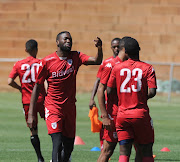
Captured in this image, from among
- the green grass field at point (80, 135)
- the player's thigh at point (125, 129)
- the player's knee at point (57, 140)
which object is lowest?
the green grass field at point (80, 135)

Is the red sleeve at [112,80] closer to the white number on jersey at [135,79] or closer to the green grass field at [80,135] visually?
the white number on jersey at [135,79]

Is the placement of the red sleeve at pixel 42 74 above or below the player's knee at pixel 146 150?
above

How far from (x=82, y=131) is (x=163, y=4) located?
21476 millimetres

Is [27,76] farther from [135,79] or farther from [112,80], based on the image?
[135,79]

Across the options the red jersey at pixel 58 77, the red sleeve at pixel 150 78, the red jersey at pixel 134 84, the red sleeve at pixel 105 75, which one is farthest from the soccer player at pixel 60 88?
the red sleeve at pixel 150 78

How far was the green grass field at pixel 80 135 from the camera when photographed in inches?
443

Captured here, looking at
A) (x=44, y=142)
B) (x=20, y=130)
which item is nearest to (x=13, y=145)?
(x=44, y=142)

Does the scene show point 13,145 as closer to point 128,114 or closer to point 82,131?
point 82,131

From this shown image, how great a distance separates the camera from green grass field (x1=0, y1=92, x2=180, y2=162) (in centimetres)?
1124

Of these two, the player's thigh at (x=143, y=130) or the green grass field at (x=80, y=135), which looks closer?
the player's thigh at (x=143, y=130)

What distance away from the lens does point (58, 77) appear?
8469mm

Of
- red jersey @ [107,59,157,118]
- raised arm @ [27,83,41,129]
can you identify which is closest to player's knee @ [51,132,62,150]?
raised arm @ [27,83,41,129]

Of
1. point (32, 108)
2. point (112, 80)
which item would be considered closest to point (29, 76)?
point (32, 108)

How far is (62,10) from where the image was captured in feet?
120
